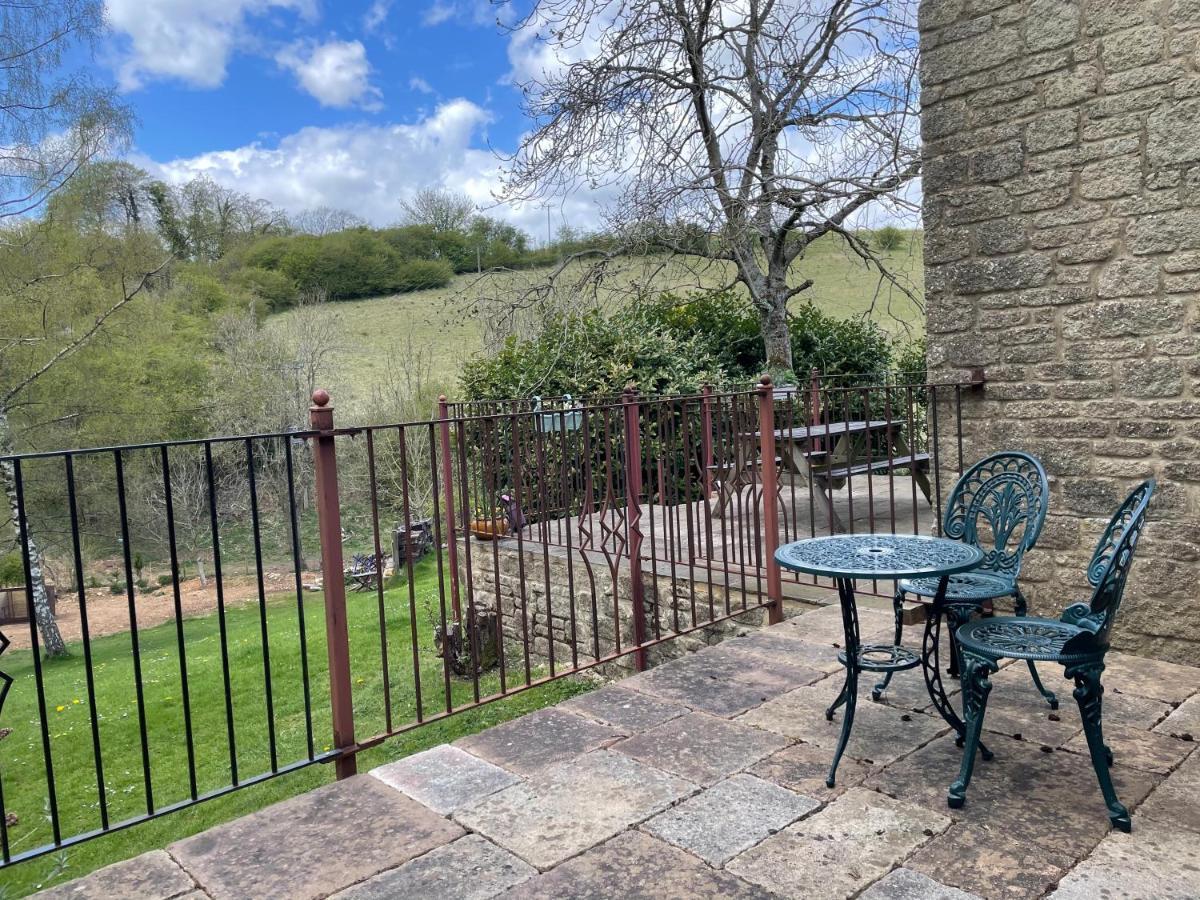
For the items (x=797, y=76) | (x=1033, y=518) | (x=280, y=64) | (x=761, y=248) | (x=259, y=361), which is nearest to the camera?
(x=1033, y=518)

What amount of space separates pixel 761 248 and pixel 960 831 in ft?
27.7

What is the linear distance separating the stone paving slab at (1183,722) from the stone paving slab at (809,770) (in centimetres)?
103

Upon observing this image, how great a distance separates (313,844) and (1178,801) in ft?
7.57

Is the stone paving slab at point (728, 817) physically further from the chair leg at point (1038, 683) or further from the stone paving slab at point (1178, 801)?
the chair leg at point (1038, 683)

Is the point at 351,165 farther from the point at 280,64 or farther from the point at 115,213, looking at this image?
the point at 115,213

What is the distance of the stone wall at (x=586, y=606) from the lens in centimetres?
497

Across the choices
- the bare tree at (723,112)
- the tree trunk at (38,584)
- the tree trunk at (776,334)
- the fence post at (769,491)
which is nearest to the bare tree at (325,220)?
the tree trunk at (38,584)

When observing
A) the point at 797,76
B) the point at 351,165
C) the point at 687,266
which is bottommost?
the point at 687,266

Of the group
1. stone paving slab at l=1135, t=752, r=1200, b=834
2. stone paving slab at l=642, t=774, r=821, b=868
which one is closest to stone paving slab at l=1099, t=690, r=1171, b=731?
stone paving slab at l=1135, t=752, r=1200, b=834

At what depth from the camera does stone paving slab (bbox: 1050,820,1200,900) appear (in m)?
1.83

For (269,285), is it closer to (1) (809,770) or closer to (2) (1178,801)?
(1) (809,770)

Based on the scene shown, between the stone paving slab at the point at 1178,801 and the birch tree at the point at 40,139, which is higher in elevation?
the birch tree at the point at 40,139

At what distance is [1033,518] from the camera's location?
9.28 feet

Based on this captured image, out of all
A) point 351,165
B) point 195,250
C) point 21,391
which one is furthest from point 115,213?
point 351,165
